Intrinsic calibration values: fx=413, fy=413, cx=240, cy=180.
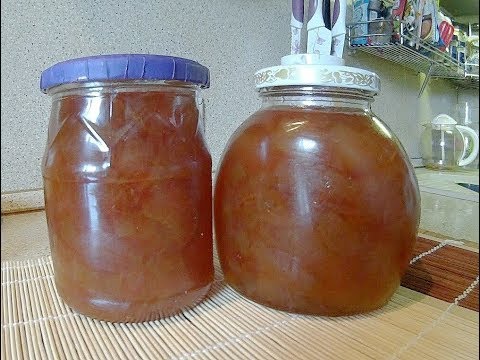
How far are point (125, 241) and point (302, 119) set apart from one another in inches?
6.8

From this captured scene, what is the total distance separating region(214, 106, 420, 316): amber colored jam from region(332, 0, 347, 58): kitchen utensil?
0.37ft

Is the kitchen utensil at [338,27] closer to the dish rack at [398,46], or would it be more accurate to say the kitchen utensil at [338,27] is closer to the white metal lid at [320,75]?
the white metal lid at [320,75]

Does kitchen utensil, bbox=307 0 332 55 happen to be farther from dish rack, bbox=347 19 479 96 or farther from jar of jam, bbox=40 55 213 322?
dish rack, bbox=347 19 479 96

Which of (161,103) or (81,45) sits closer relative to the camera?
(161,103)

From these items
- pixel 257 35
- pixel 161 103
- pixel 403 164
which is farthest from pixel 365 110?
pixel 257 35

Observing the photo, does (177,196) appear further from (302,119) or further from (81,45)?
(81,45)

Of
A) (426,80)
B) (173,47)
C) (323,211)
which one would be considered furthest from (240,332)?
(426,80)

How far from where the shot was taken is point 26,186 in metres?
0.58

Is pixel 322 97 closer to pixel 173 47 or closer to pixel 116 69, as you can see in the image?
pixel 116 69

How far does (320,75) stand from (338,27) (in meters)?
0.13

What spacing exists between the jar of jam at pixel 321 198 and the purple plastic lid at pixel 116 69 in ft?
0.30

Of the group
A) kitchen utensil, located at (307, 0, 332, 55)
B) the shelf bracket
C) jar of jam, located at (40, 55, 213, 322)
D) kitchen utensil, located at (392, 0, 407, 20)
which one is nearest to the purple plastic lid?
jar of jam, located at (40, 55, 213, 322)

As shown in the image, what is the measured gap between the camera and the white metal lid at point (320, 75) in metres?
0.33

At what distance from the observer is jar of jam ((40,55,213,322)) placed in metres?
0.31
